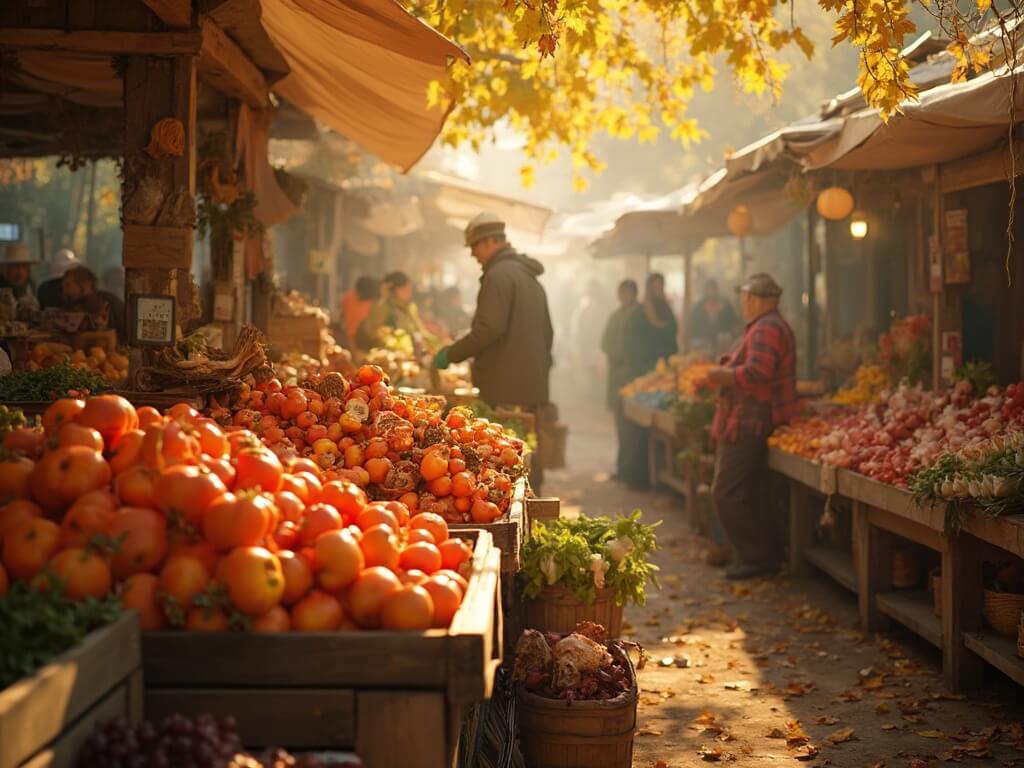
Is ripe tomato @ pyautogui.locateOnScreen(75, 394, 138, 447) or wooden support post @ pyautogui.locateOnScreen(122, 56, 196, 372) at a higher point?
wooden support post @ pyautogui.locateOnScreen(122, 56, 196, 372)

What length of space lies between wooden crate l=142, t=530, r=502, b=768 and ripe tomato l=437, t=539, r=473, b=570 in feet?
2.30

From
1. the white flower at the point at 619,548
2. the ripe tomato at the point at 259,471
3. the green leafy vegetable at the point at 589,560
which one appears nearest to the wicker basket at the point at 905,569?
the green leafy vegetable at the point at 589,560

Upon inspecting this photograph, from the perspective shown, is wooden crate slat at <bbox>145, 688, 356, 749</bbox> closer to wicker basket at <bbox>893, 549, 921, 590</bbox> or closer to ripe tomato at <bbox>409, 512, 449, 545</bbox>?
ripe tomato at <bbox>409, 512, 449, 545</bbox>

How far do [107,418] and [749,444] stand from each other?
7014 mm

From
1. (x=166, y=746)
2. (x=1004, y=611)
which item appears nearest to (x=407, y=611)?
(x=166, y=746)

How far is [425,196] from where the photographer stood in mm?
21500

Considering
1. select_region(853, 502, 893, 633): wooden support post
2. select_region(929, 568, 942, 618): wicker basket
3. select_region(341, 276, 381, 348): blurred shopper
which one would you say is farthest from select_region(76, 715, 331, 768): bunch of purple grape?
select_region(341, 276, 381, 348): blurred shopper

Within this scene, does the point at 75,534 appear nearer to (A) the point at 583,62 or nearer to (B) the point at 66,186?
(A) the point at 583,62

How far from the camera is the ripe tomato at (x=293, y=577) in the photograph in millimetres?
3098

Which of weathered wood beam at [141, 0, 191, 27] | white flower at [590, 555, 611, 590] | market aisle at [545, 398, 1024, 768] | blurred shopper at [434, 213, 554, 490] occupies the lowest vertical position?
market aisle at [545, 398, 1024, 768]

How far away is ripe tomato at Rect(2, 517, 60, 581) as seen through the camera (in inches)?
115

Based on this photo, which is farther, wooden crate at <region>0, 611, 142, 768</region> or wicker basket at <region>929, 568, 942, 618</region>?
wicker basket at <region>929, 568, 942, 618</region>

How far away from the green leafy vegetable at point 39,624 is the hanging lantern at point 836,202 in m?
8.76

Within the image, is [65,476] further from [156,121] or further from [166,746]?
[156,121]
